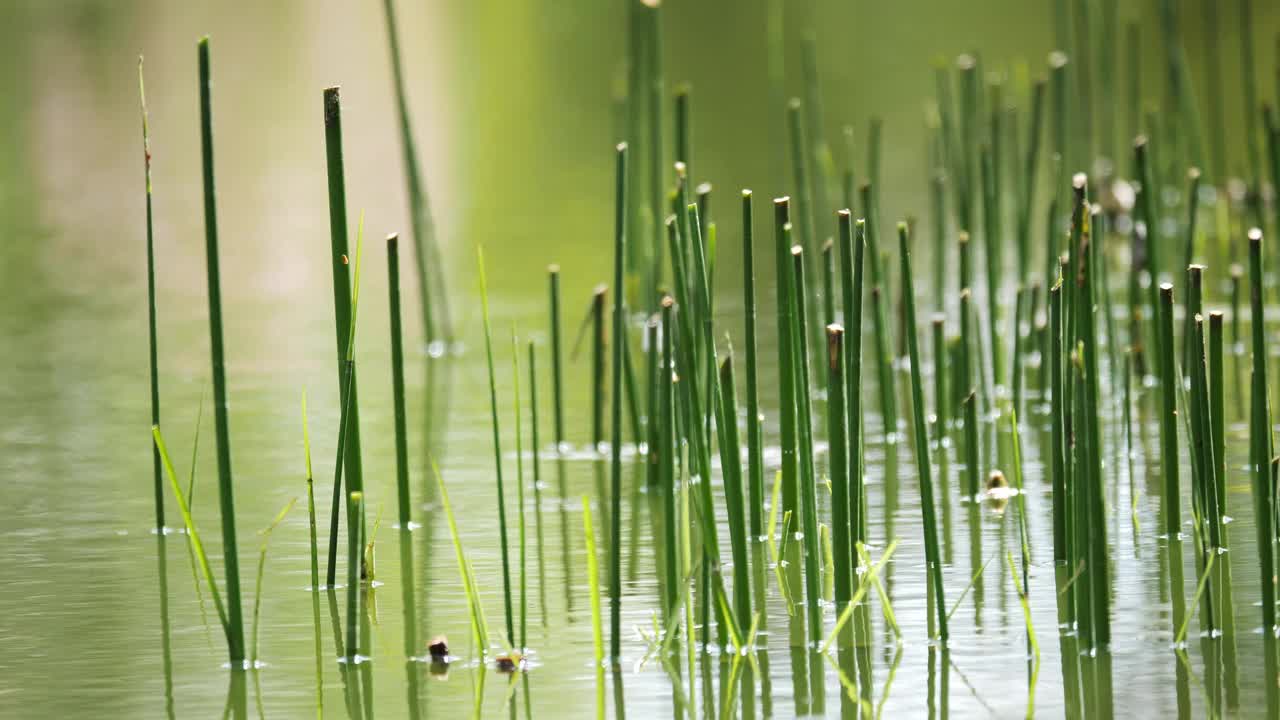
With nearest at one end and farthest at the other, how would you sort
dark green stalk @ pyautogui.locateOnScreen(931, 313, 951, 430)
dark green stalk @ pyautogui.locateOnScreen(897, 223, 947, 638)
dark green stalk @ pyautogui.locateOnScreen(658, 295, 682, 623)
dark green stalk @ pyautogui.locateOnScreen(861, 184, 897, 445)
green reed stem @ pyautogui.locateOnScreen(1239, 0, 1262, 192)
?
dark green stalk @ pyautogui.locateOnScreen(658, 295, 682, 623) < dark green stalk @ pyautogui.locateOnScreen(897, 223, 947, 638) < dark green stalk @ pyautogui.locateOnScreen(861, 184, 897, 445) < dark green stalk @ pyautogui.locateOnScreen(931, 313, 951, 430) < green reed stem @ pyautogui.locateOnScreen(1239, 0, 1262, 192)

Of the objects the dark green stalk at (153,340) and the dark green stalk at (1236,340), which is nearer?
the dark green stalk at (153,340)

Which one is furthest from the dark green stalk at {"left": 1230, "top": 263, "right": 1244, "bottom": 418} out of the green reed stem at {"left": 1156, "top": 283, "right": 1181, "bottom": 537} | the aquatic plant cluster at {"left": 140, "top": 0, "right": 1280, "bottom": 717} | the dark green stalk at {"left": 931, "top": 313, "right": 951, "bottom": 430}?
the green reed stem at {"left": 1156, "top": 283, "right": 1181, "bottom": 537}

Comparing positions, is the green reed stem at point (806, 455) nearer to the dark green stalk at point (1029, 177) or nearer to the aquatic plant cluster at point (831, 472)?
the aquatic plant cluster at point (831, 472)

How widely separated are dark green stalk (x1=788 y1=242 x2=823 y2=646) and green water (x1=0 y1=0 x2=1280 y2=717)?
0.06 meters

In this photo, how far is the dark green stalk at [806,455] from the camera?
178cm

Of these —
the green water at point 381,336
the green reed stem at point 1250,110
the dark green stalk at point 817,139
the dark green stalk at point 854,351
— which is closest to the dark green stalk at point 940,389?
the green water at point 381,336

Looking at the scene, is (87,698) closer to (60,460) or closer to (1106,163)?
(60,460)

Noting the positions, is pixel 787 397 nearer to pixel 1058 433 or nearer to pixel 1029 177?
pixel 1058 433

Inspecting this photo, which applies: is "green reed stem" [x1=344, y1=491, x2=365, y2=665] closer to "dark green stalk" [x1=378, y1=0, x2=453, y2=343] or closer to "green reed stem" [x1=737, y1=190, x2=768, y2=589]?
"green reed stem" [x1=737, y1=190, x2=768, y2=589]

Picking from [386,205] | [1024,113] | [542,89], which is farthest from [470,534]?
[542,89]

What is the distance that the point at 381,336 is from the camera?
362cm

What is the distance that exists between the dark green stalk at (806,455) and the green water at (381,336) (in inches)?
2.5

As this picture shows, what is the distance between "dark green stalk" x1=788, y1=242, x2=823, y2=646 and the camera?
1.78 meters

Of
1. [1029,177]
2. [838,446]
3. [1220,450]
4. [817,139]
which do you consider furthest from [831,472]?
[817,139]
